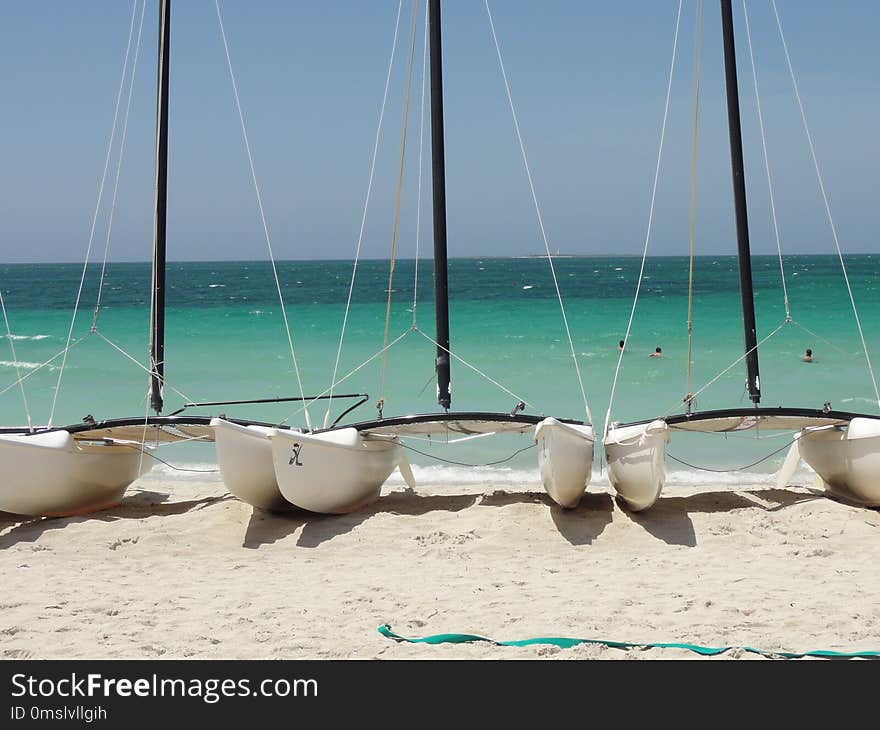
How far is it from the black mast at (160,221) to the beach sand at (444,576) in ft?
4.76

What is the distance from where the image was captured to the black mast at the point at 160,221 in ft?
36.4

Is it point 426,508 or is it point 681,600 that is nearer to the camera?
point 681,600

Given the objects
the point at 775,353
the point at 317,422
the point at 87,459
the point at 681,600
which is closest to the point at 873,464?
the point at 681,600

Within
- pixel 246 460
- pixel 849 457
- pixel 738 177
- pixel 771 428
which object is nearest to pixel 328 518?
pixel 246 460

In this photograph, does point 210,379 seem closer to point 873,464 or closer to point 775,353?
point 775,353

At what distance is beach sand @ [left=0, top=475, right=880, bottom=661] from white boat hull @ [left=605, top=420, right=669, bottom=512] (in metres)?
0.28

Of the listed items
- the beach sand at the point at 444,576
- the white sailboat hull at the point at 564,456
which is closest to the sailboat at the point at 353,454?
the white sailboat hull at the point at 564,456

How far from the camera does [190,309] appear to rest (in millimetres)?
47250

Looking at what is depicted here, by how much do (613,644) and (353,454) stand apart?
411cm

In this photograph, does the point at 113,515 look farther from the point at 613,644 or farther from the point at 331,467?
the point at 613,644

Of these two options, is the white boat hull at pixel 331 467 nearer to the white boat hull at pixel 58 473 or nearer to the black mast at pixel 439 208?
the black mast at pixel 439 208

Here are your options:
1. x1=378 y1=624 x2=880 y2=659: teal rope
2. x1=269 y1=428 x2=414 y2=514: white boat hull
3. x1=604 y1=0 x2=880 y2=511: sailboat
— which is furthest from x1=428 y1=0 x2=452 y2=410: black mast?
x1=378 y1=624 x2=880 y2=659: teal rope

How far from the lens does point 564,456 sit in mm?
9039

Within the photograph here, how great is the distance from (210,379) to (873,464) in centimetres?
1500
